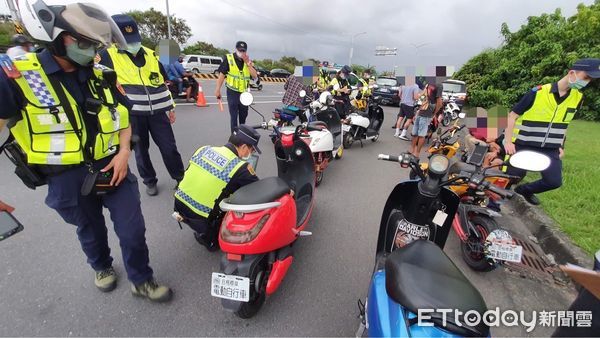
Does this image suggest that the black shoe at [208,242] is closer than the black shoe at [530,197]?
Yes

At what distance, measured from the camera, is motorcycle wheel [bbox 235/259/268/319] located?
1.83 metres

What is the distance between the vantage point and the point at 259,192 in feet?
6.11

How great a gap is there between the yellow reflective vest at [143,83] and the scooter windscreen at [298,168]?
4.55 feet

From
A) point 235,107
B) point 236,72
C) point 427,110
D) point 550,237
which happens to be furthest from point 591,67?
point 235,107

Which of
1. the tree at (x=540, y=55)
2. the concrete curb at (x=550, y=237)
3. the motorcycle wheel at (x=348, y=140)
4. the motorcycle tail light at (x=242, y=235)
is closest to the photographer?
the motorcycle tail light at (x=242, y=235)

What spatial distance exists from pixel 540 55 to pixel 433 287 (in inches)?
528

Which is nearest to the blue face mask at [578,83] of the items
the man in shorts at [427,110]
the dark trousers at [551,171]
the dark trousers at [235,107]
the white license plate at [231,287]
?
the dark trousers at [551,171]

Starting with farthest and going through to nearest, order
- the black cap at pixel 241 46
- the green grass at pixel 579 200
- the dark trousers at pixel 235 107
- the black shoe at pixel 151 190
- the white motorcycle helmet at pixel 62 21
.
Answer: the dark trousers at pixel 235 107 < the black cap at pixel 241 46 < the black shoe at pixel 151 190 < the green grass at pixel 579 200 < the white motorcycle helmet at pixel 62 21

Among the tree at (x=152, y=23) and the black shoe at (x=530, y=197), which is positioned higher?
the tree at (x=152, y=23)

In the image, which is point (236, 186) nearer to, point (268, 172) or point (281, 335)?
point (281, 335)

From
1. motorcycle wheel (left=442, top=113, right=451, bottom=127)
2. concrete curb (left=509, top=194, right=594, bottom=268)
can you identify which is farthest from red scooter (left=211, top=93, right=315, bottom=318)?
motorcycle wheel (left=442, top=113, right=451, bottom=127)

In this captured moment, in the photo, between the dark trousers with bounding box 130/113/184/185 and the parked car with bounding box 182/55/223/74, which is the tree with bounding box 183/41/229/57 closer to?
the parked car with bounding box 182/55/223/74

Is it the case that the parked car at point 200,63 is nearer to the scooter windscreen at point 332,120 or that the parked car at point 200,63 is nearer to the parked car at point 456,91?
the parked car at point 456,91

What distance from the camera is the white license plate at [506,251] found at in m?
2.14
